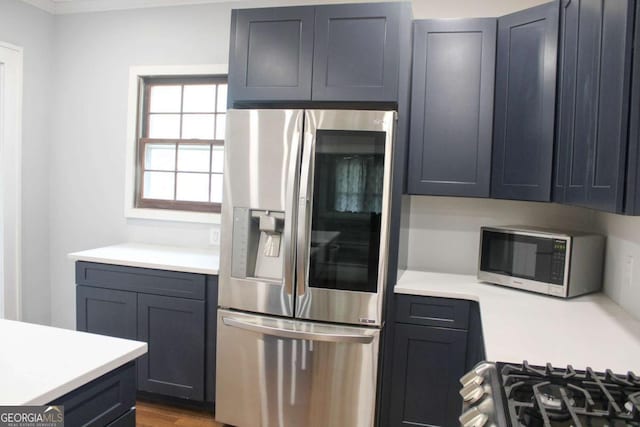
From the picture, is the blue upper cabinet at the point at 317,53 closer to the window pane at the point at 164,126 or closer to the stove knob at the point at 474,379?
the window pane at the point at 164,126

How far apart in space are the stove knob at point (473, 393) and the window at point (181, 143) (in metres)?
2.32

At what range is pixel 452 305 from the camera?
2.23 metres

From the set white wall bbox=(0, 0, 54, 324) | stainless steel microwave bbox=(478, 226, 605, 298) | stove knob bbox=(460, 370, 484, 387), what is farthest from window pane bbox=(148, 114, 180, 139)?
stove knob bbox=(460, 370, 484, 387)

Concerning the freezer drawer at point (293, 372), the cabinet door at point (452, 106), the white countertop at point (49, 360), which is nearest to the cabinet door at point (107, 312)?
the freezer drawer at point (293, 372)

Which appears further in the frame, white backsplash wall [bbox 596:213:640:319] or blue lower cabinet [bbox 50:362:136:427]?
white backsplash wall [bbox 596:213:640:319]

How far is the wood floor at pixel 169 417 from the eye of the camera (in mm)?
2562

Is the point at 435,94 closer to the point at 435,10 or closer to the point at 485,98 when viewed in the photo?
the point at 485,98

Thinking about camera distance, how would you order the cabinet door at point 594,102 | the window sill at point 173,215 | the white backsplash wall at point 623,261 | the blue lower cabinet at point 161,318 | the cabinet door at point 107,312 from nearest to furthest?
the cabinet door at point 594,102
the white backsplash wall at point 623,261
the blue lower cabinet at point 161,318
the cabinet door at point 107,312
the window sill at point 173,215

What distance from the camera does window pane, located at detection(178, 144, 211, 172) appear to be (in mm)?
3205

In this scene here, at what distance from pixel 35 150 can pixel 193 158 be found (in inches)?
49.5

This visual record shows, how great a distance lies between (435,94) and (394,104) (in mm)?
277

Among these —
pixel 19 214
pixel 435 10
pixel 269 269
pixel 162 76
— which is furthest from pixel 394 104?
pixel 19 214

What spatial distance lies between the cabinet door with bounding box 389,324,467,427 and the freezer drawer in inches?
6.4
